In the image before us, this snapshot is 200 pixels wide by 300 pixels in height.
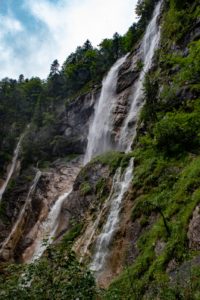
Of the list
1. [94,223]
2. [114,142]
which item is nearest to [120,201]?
[94,223]


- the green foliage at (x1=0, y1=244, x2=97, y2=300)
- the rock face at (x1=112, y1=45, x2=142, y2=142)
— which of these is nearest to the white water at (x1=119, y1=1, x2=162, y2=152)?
the rock face at (x1=112, y1=45, x2=142, y2=142)

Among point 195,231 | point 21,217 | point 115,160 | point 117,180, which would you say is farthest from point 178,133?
point 21,217

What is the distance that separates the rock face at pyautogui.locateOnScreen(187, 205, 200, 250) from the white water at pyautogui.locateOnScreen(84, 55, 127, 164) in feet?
65.4

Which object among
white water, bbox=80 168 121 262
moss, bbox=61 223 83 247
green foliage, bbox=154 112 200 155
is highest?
green foliage, bbox=154 112 200 155

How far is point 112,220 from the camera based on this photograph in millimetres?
18906

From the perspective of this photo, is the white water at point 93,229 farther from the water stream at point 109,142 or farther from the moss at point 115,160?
the moss at point 115,160

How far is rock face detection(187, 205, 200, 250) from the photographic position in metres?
12.4

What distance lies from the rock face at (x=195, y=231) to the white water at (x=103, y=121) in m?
19.9

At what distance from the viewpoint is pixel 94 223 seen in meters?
20.7

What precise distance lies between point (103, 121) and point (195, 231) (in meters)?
24.6

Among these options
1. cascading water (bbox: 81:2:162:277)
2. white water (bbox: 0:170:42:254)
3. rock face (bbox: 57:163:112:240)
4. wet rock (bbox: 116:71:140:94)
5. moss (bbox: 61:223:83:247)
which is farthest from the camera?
wet rock (bbox: 116:71:140:94)

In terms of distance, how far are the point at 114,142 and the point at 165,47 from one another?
8495 mm

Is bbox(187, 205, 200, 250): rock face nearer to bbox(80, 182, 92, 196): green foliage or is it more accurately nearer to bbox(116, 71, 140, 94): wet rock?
bbox(80, 182, 92, 196): green foliage

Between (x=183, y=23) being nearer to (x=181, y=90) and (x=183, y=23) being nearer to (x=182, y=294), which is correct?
(x=181, y=90)
